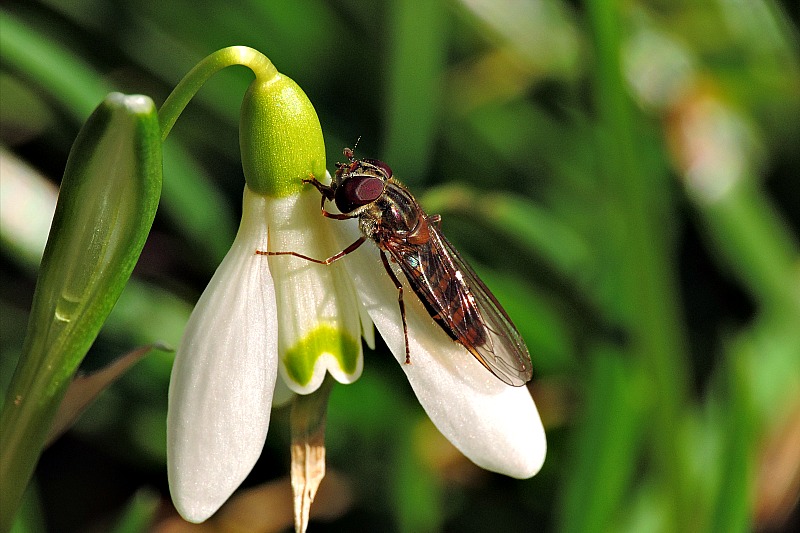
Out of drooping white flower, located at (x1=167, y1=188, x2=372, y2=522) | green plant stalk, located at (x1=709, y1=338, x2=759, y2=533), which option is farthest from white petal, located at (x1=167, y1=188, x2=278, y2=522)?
green plant stalk, located at (x1=709, y1=338, x2=759, y2=533)

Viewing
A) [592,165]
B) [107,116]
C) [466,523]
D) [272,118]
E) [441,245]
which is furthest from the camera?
[592,165]

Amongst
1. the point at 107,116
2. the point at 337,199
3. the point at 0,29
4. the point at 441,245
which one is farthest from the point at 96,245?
the point at 0,29

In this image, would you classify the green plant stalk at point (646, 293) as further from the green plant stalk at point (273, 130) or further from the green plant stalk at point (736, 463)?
the green plant stalk at point (273, 130)

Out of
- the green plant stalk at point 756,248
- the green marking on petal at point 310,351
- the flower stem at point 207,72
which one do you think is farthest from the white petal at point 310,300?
the green plant stalk at point 756,248

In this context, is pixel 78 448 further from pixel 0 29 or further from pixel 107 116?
pixel 107 116

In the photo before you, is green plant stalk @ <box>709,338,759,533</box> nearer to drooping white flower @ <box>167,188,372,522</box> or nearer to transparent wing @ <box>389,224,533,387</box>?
transparent wing @ <box>389,224,533,387</box>

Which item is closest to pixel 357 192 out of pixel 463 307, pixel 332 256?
pixel 332 256

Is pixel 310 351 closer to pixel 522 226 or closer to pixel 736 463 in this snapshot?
pixel 736 463
